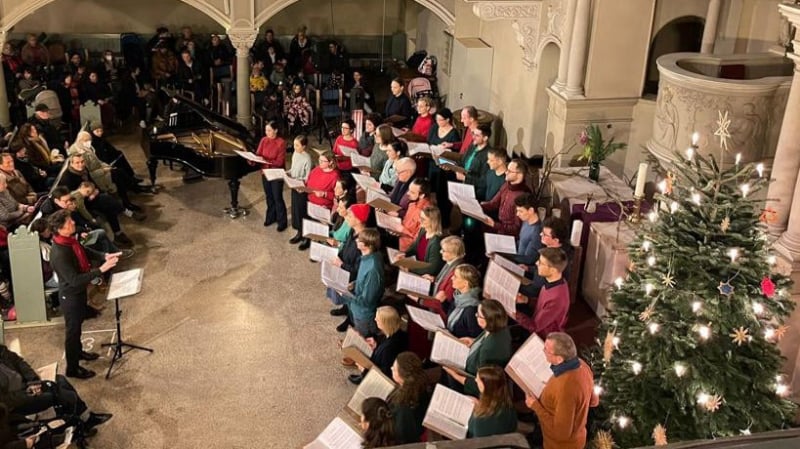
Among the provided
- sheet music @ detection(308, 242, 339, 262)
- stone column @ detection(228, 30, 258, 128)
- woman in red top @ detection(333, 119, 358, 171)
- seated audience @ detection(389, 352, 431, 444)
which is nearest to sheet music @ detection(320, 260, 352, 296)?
sheet music @ detection(308, 242, 339, 262)

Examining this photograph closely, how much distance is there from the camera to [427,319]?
7.23 meters

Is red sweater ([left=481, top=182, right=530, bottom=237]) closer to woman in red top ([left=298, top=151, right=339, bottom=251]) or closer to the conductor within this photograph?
woman in red top ([left=298, top=151, right=339, bottom=251])

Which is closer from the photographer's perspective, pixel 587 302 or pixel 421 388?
pixel 421 388

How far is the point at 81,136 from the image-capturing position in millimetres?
10820

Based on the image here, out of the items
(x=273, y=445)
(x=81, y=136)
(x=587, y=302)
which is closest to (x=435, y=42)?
(x=81, y=136)

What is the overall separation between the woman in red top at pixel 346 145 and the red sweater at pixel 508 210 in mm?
2568

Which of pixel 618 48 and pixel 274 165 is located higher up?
pixel 618 48

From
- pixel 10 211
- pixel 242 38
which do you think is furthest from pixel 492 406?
pixel 242 38

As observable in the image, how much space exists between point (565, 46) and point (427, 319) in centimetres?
504

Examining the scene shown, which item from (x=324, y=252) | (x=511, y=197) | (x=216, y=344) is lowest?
(x=216, y=344)

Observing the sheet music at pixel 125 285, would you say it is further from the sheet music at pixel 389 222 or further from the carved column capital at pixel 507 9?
the carved column capital at pixel 507 9

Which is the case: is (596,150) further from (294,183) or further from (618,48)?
(294,183)

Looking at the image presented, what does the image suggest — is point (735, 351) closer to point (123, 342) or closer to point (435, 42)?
point (123, 342)

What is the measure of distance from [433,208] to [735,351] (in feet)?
10.2
